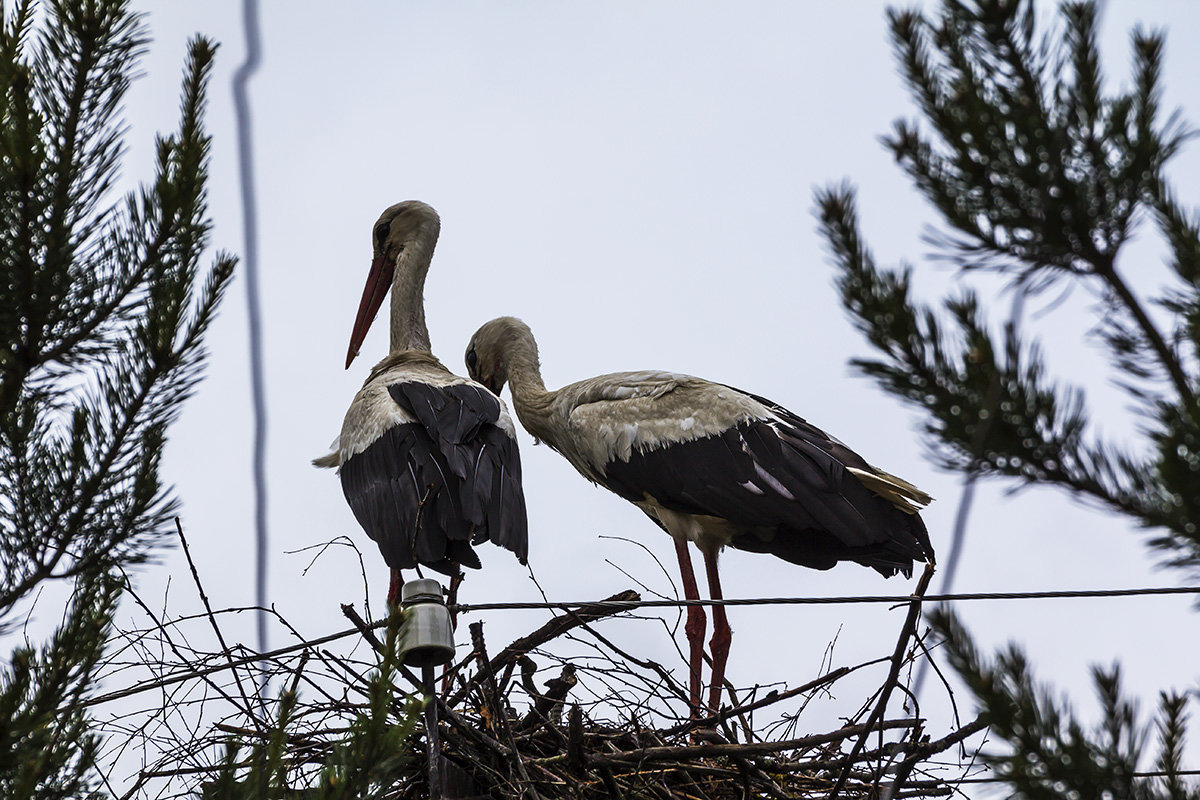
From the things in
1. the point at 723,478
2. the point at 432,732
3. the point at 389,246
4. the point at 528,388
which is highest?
the point at 389,246

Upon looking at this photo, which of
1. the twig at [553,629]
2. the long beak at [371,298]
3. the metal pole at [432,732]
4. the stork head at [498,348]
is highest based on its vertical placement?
the long beak at [371,298]

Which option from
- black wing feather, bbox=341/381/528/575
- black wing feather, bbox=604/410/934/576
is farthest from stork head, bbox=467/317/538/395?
black wing feather, bbox=341/381/528/575

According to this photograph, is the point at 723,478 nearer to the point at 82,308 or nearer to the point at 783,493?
the point at 783,493

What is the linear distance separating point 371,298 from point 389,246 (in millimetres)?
270

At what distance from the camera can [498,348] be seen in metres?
6.65

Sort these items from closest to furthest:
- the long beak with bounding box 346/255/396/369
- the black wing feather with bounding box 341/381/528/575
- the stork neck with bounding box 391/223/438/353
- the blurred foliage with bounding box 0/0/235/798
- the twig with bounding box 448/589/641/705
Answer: the blurred foliage with bounding box 0/0/235/798
the twig with bounding box 448/589/641/705
the black wing feather with bounding box 341/381/528/575
the stork neck with bounding box 391/223/438/353
the long beak with bounding box 346/255/396/369

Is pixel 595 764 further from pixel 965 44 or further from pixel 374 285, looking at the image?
pixel 374 285

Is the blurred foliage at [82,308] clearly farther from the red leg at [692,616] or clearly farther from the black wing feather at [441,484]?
the red leg at [692,616]

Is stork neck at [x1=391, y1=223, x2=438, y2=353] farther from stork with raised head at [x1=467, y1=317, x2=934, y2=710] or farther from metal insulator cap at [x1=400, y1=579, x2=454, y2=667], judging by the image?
metal insulator cap at [x1=400, y1=579, x2=454, y2=667]

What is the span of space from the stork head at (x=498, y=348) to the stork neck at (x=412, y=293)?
252 mm

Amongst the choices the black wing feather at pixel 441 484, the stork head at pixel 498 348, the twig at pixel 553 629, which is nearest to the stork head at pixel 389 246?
the stork head at pixel 498 348

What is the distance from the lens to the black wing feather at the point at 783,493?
4930mm

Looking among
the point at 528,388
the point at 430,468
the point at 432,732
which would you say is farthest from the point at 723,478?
A: the point at 432,732

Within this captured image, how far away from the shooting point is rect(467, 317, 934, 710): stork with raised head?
4.95m
